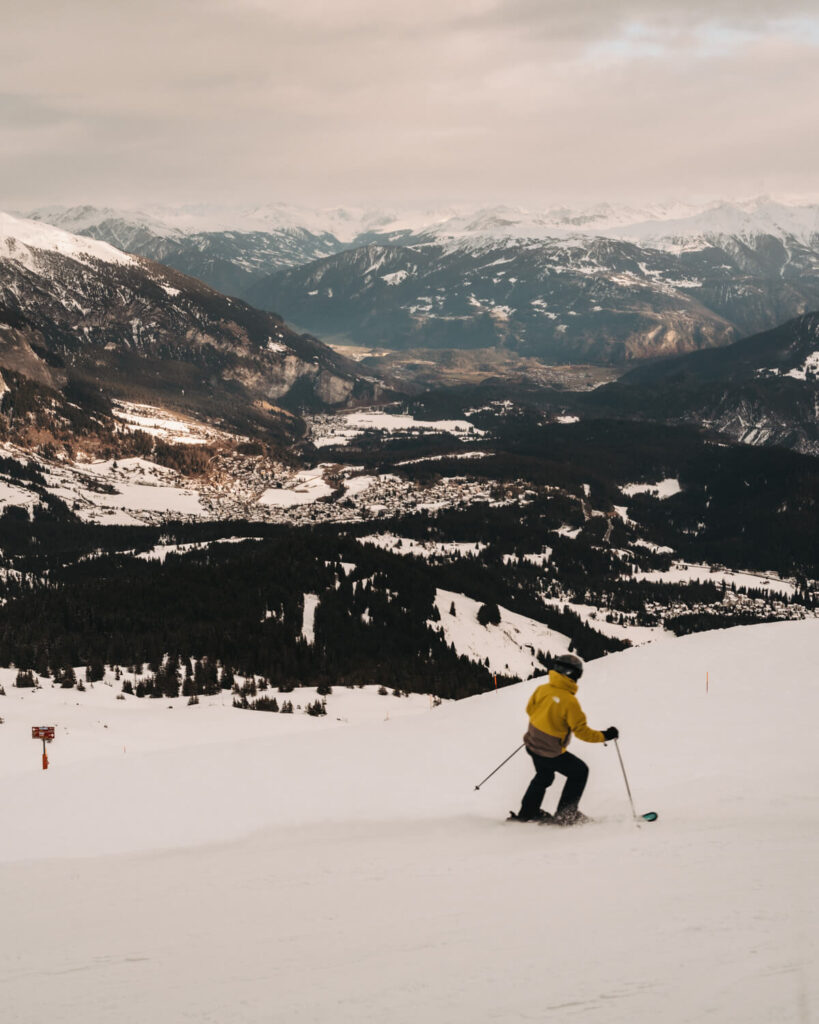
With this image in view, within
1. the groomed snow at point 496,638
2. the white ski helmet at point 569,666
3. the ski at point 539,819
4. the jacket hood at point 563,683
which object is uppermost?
the white ski helmet at point 569,666

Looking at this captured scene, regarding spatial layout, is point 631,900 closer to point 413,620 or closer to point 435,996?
point 435,996

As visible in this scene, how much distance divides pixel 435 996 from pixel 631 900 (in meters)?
3.66

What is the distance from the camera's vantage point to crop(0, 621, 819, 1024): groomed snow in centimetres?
820

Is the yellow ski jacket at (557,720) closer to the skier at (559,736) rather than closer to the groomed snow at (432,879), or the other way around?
the skier at (559,736)

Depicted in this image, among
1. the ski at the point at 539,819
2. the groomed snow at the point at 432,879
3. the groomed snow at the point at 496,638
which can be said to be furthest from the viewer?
the groomed snow at the point at 496,638

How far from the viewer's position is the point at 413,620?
100 metres

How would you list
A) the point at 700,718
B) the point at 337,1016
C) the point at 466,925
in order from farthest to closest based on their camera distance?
the point at 700,718, the point at 466,925, the point at 337,1016

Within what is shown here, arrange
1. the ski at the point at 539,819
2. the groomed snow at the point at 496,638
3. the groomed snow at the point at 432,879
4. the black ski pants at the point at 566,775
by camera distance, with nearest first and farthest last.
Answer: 1. the groomed snow at the point at 432,879
2. the black ski pants at the point at 566,775
3. the ski at the point at 539,819
4. the groomed snow at the point at 496,638

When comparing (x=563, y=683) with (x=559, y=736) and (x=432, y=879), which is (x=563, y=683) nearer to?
(x=559, y=736)

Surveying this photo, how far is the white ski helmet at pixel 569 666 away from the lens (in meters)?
14.8

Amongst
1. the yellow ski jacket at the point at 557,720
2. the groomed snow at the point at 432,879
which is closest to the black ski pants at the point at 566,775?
the yellow ski jacket at the point at 557,720

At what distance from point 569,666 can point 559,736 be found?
1462 millimetres

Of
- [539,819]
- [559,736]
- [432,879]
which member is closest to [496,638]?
[539,819]

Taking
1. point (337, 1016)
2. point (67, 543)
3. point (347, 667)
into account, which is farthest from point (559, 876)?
point (67, 543)
